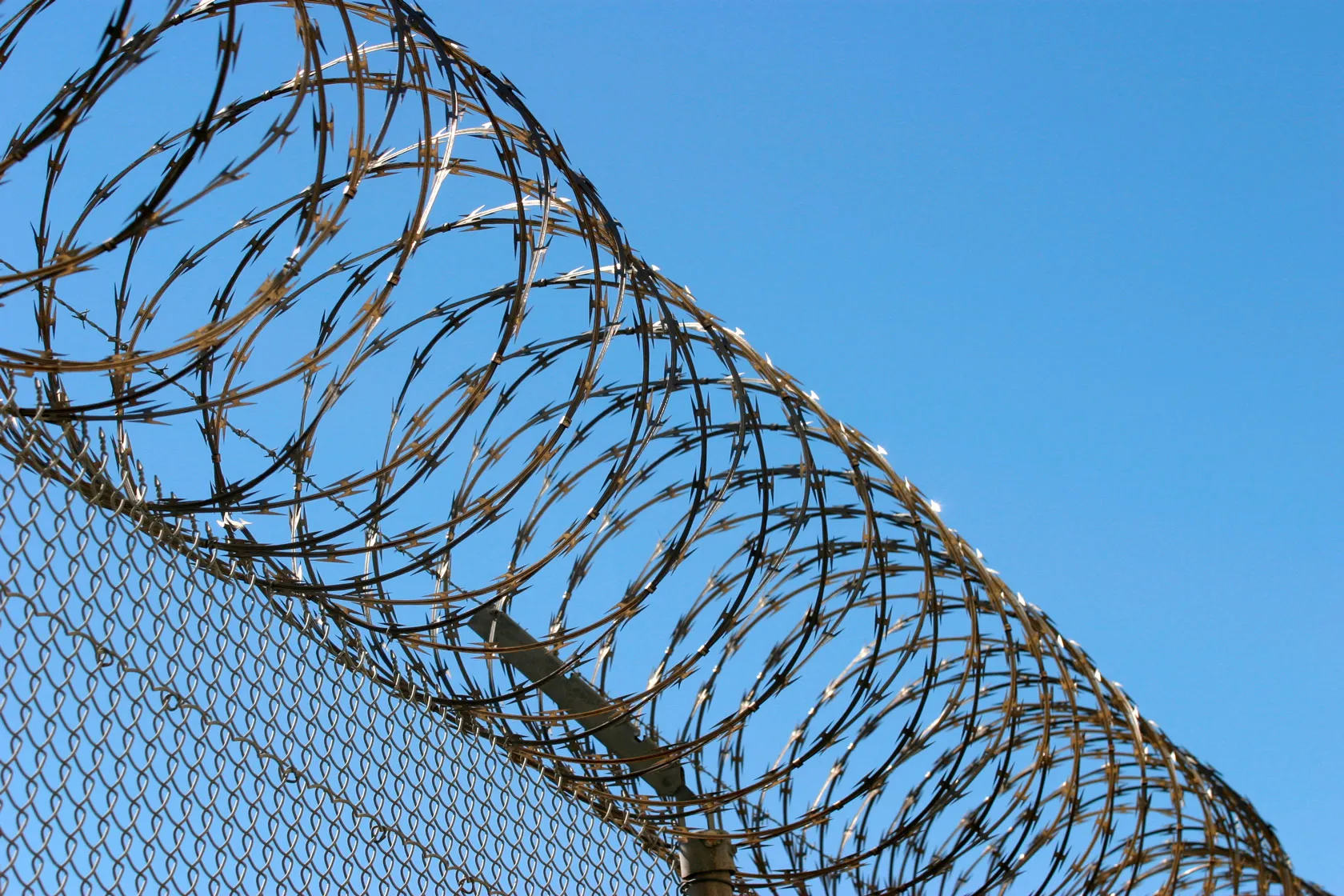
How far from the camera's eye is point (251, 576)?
3064 mm

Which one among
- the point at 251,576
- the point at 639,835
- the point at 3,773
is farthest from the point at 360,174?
the point at 639,835

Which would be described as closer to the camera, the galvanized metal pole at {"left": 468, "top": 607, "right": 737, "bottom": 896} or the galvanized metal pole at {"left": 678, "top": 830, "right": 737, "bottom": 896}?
the galvanized metal pole at {"left": 468, "top": 607, "right": 737, "bottom": 896}

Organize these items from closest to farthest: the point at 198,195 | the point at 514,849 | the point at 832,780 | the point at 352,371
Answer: the point at 198,195 < the point at 514,849 < the point at 352,371 < the point at 832,780

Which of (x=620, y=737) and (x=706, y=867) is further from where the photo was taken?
(x=706, y=867)

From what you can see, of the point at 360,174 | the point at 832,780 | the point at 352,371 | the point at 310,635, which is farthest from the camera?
the point at 832,780

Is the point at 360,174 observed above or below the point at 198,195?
above

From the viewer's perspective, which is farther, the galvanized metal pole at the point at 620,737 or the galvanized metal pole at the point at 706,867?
the galvanized metal pole at the point at 706,867

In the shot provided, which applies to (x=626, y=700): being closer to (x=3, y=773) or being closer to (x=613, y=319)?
(x=613, y=319)

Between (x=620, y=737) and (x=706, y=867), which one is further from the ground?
(x=620, y=737)

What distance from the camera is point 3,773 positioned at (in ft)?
7.41

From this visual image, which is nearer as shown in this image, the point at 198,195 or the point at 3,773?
the point at 3,773

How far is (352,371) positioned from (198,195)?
134 centimetres

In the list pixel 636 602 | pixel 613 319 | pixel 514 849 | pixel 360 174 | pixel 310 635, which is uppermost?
pixel 613 319

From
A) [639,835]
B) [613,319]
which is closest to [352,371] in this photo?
[613,319]
